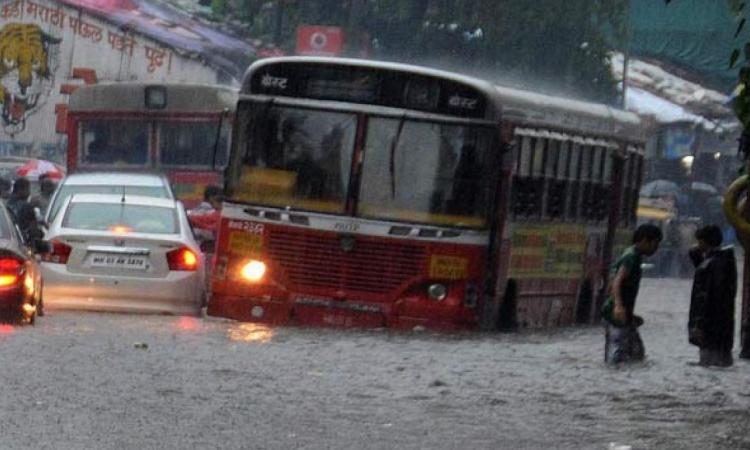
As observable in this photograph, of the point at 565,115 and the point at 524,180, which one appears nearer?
the point at 524,180

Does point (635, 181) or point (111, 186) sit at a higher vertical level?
point (635, 181)

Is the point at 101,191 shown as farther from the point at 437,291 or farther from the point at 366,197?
the point at 437,291

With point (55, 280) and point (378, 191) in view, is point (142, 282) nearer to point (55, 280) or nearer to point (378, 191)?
point (55, 280)

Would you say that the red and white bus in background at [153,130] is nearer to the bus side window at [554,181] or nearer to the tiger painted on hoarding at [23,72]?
the bus side window at [554,181]

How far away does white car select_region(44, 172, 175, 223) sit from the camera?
25261 mm

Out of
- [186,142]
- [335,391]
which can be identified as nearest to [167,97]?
[186,142]

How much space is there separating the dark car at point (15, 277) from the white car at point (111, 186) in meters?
5.47

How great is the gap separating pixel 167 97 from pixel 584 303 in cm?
783

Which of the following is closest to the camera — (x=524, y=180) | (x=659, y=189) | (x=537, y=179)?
(x=524, y=180)

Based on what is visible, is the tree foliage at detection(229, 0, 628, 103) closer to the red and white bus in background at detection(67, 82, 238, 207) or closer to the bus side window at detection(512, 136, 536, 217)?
the red and white bus in background at detection(67, 82, 238, 207)

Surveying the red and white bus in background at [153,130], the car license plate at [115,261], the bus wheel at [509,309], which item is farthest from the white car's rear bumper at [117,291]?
the red and white bus in background at [153,130]

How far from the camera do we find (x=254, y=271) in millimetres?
20750

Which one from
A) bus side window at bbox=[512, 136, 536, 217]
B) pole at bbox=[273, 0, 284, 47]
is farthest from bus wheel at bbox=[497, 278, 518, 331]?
pole at bbox=[273, 0, 284, 47]

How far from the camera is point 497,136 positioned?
66.8 ft
